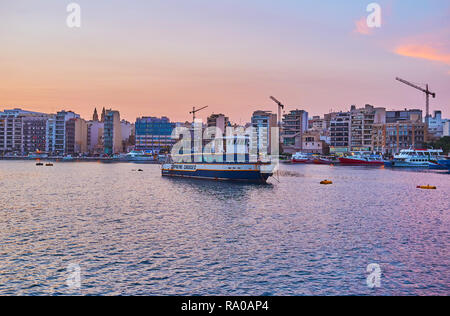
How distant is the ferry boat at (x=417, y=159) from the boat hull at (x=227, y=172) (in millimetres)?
99229

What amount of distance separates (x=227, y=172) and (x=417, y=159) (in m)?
109

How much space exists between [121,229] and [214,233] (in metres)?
7.60

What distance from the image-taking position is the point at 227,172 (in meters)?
78.5

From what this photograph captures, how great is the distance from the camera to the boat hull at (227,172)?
75500 mm

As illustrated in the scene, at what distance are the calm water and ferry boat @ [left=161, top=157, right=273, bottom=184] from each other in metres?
24.2
